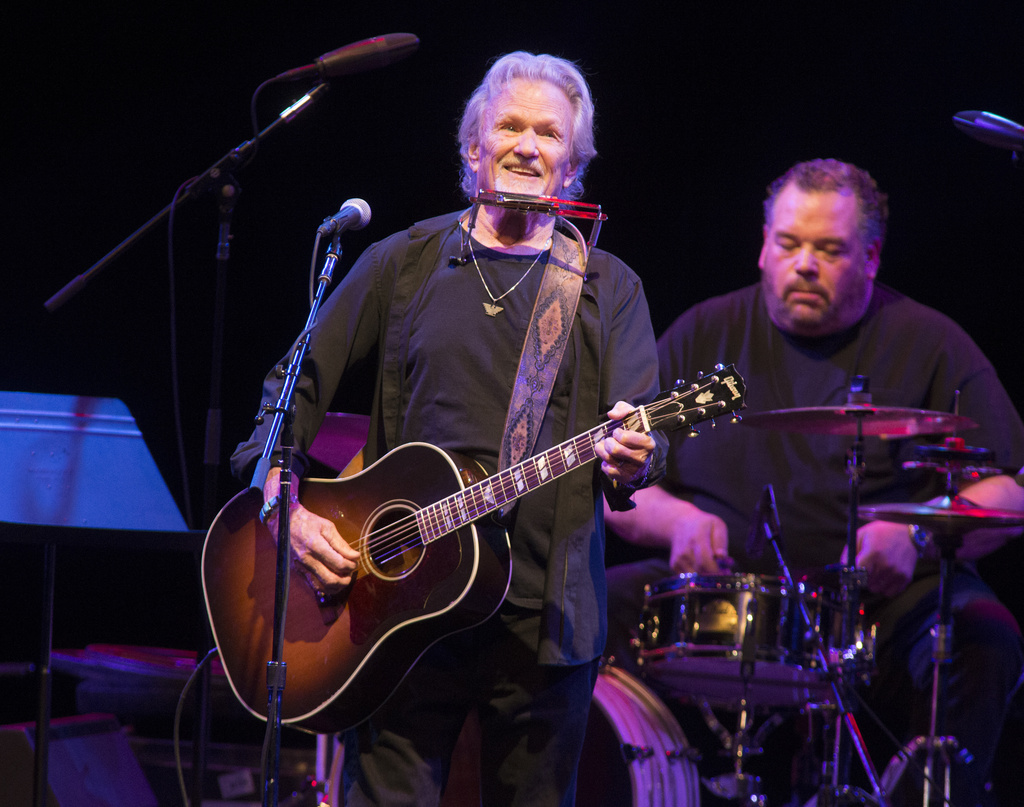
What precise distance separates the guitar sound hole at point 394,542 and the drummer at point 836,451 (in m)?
1.71

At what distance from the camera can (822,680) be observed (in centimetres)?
333

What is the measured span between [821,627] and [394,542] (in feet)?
5.92

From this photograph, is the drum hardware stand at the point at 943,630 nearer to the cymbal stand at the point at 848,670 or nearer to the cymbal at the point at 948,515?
the cymbal at the point at 948,515

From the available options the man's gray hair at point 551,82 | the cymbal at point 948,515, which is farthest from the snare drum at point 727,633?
the man's gray hair at point 551,82

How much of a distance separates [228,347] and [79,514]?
227 centimetres

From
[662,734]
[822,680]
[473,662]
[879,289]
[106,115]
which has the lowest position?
[662,734]

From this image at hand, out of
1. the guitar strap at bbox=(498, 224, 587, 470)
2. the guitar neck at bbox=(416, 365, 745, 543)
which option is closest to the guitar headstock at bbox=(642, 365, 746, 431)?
the guitar neck at bbox=(416, 365, 745, 543)

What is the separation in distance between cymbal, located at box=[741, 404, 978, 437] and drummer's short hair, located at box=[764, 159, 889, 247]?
97 centimetres

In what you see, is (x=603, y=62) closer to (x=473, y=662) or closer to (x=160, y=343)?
(x=160, y=343)

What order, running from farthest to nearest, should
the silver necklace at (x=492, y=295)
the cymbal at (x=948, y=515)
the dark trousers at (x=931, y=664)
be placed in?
the dark trousers at (x=931, y=664) < the cymbal at (x=948, y=515) < the silver necklace at (x=492, y=295)

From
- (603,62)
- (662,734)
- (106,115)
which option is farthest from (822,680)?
(106,115)

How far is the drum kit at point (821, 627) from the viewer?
10.4 feet

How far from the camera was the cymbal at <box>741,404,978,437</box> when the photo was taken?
3256 mm

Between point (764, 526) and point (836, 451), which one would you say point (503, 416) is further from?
point (836, 451)
